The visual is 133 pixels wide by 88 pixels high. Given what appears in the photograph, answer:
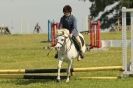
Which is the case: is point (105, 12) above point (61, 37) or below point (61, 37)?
above

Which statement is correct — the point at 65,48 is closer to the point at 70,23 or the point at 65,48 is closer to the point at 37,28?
the point at 70,23

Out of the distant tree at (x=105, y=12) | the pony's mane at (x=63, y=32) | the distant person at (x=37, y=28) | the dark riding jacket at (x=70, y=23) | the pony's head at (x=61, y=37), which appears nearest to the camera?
the pony's head at (x=61, y=37)

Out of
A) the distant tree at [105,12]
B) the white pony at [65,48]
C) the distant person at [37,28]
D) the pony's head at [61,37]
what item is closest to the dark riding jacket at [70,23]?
the white pony at [65,48]

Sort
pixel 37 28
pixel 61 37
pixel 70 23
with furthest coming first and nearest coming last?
pixel 37 28 < pixel 70 23 < pixel 61 37

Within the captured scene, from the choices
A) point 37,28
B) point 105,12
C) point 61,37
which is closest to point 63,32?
point 61,37

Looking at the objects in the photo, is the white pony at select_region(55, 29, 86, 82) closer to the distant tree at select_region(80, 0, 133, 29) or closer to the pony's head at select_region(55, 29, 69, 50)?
the pony's head at select_region(55, 29, 69, 50)

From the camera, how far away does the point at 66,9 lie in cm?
1664

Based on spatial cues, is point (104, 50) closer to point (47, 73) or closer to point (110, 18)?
point (47, 73)

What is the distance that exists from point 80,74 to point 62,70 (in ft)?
7.16

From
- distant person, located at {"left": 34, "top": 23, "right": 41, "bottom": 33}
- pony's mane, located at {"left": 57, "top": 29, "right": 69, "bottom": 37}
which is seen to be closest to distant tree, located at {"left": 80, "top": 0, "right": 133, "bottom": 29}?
distant person, located at {"left": 34, "top": 23, "right": 41, "bottom": 33}

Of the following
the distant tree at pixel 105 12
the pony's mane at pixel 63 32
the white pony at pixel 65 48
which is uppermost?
the distant tree at pixel 105 12

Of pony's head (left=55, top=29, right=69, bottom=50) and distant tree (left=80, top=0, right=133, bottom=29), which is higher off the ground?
distant tree (left=80, top=0, right=133, bottom=29)

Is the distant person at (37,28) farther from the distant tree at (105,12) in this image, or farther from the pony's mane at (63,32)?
the pony's mane at (63,32)

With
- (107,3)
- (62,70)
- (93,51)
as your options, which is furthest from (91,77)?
(107,3)
